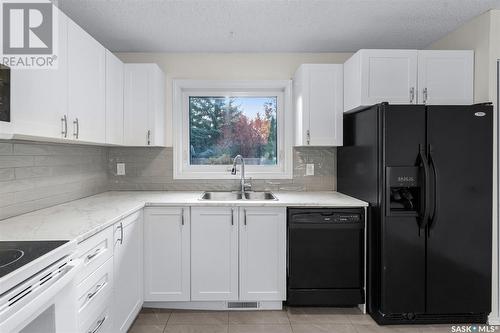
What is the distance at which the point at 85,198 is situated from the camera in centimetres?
264

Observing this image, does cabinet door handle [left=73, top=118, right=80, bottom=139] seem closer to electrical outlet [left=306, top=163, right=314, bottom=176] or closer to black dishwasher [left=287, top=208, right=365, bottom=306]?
black dishwasher [left=287, top=208, right=365, bottom=306]

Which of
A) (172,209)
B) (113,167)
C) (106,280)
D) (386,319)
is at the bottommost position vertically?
(386,319)

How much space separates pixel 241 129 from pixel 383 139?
1.53m

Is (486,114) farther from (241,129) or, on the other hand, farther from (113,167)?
(113,167)

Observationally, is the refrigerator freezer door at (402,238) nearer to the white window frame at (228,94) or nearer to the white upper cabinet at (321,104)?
the white upper cabinet at (321,104)

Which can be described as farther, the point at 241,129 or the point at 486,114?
the point at 241,129

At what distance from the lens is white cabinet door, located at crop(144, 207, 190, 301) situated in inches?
95.9

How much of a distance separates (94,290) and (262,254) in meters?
1.25

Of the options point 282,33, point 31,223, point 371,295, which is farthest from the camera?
point 282,33

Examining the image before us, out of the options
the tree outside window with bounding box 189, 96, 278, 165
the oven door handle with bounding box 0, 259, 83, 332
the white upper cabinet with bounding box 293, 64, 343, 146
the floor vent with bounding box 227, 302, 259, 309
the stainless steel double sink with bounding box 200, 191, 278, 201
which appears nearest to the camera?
the oven door handle with bounding box 0, 259, 83, 332

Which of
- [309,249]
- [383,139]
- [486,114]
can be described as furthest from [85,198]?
[486,114]

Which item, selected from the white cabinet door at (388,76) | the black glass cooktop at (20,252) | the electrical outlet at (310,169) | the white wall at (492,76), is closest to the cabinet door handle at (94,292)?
the black glass cooktop at (20,252)

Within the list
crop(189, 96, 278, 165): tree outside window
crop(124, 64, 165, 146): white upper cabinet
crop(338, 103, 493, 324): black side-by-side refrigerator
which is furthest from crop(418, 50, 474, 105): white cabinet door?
crop(124, 64, 165, 146): white upper cabinet

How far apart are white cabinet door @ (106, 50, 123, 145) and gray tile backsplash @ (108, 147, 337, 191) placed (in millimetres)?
463
